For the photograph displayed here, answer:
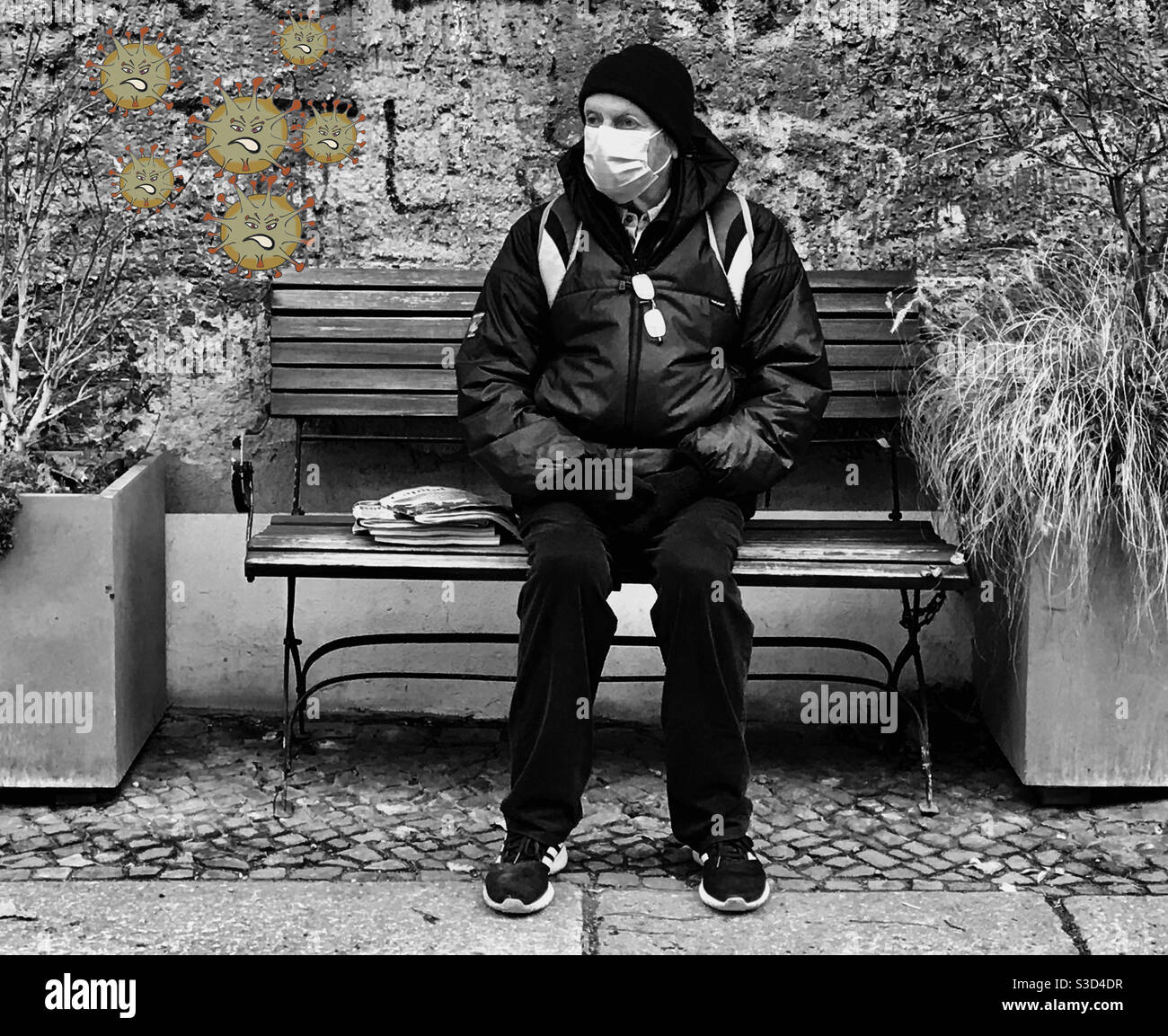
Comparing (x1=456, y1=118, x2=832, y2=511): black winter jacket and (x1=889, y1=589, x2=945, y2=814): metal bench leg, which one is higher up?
(x1=456, y1=118, x2=832, y2=511): black winter jacket

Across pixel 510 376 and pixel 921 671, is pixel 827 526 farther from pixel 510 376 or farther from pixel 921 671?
pixel 510 376

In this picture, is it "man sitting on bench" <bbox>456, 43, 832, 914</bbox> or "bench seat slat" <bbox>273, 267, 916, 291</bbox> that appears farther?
"bench seat slat" <bbox>273, 267, 916, 291</bbox>

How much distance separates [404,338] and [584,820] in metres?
1.46

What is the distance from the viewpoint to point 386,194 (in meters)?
4.75

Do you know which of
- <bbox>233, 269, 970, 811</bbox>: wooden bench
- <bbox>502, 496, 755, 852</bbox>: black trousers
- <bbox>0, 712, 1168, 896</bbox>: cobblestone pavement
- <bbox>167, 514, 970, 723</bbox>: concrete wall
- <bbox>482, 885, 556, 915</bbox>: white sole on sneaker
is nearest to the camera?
<bbox>482, 885, 556, 915</bbox>: white sole on sneaker

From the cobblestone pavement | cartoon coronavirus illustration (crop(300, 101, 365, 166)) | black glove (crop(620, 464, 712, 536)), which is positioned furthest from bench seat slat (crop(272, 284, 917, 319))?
the cobblestone pavement

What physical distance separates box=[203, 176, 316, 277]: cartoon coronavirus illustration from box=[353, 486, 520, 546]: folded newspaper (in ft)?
3.24

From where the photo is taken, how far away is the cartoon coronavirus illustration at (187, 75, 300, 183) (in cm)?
473

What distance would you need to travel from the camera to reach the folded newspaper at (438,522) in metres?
4.08

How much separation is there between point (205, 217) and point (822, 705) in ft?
7.36

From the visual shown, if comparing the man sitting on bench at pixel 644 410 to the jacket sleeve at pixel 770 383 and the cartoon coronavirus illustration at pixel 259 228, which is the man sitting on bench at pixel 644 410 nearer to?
the jacket sleeve at pixel 770 383

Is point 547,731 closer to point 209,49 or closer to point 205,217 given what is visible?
point 205,217

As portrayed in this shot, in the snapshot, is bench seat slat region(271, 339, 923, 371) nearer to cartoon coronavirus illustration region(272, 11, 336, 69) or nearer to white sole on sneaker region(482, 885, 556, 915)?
cartoon coronavirus illustration region(272, 11, 336, 69)
